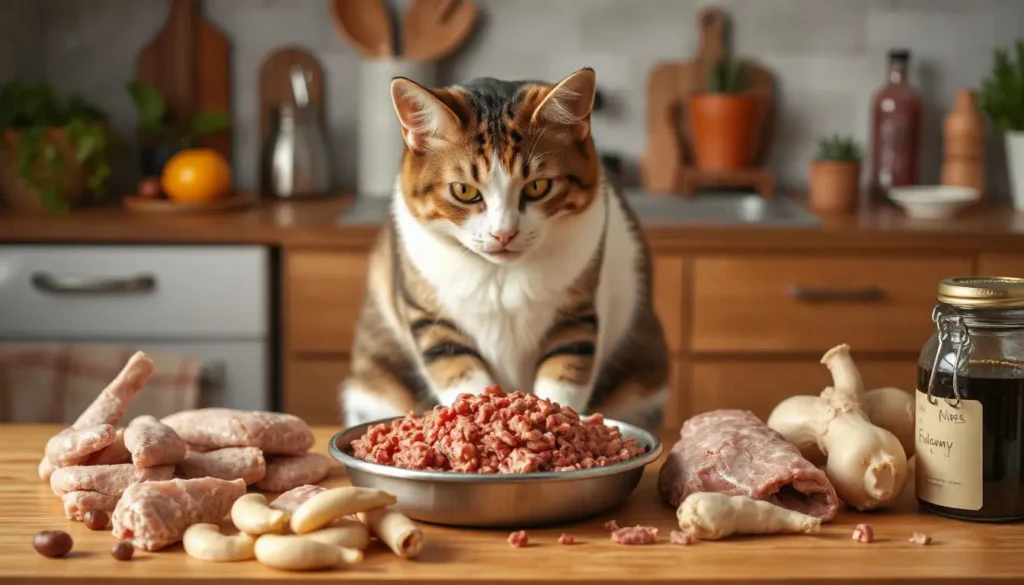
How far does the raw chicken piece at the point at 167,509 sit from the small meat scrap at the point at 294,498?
42 millimetres

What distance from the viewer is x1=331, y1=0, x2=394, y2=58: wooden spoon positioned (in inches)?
127

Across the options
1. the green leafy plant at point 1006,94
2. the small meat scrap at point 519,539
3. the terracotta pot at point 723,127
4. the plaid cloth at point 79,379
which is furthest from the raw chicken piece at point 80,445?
the green leafy plant at point 1006,94

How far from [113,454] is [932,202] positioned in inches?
84.4

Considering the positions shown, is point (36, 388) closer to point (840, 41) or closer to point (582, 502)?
point (582, 502)

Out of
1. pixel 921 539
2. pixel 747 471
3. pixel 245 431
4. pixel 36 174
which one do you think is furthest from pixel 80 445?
pixel 36 174

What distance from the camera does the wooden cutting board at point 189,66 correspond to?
326 cm

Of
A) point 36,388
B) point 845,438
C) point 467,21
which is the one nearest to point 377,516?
point 845,438

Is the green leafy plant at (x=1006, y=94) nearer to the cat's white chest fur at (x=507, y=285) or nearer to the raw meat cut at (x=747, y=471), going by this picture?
the cat's white chest fur at (x=507, y=285)

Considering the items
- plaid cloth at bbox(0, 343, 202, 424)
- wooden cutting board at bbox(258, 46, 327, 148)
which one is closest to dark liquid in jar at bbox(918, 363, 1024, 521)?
plaid cloth at bbox(0, 343, 202, 424)

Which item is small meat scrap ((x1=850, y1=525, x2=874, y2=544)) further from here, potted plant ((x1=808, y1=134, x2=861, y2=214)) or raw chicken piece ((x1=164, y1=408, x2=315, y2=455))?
potted plant ((x1=808, y1=134, x2=861, y2=214))

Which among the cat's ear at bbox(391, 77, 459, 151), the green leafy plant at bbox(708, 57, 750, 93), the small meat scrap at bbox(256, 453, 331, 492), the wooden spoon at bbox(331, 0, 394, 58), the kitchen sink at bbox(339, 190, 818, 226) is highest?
the wooden spoon at bbox(331, 0, 394, 58)

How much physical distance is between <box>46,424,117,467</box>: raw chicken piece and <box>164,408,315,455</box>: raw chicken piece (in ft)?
0.30

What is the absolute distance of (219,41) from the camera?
3275 mm

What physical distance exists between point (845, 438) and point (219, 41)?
249 centimetres
